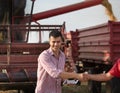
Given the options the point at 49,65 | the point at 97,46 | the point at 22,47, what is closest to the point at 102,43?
the point at 97,46

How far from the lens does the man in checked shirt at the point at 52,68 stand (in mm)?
4277

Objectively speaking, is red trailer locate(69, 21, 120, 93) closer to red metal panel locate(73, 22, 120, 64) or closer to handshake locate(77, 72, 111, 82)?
red metal panel locate(73, 22, 120, 64)

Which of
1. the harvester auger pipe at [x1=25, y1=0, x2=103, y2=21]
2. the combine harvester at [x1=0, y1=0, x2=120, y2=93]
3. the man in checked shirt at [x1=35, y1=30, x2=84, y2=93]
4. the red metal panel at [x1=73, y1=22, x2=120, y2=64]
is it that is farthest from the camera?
the harvester auger pipe at [x1=25, y1=0, x2=103, y2=21]

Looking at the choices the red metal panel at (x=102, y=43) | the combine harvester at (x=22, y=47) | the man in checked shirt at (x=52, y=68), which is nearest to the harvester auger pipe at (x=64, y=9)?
the combine harvester at (x=22, y=47)

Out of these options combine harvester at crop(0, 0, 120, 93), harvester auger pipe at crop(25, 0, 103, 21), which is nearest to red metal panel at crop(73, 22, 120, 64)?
combine harvester at crop(0, 0, 120, 93)

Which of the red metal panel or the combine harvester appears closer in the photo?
the combine harvester

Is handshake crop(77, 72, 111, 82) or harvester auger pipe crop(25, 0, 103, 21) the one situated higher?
harvester auger pipe crop(25, 0, 103, 21)

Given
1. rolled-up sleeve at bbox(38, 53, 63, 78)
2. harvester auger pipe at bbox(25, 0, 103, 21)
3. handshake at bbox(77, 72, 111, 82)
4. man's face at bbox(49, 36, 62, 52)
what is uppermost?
harvester auger pipe at bbox(25, 0, 103, 21)

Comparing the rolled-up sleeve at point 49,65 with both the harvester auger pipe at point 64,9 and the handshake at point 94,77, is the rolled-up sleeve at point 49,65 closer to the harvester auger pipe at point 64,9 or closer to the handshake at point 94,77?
the handshake at point 94,77

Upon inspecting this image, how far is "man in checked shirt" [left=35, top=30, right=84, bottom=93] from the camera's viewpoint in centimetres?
428

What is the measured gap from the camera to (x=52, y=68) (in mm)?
4320

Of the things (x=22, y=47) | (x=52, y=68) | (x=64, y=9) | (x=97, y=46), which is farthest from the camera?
(x=64, y=9)

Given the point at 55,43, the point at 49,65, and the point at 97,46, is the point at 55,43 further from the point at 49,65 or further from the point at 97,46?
the point at 97,46

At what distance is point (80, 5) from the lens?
1480 cm
